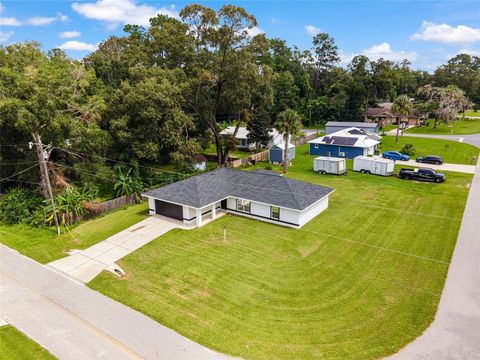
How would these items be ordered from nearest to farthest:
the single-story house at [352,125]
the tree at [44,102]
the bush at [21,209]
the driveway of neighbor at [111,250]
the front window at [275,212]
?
the driveway of neighbor at [111,250], the tree at [44,102], the front window at [275,212], the bush at [21,209], the single-story house at [352,125]

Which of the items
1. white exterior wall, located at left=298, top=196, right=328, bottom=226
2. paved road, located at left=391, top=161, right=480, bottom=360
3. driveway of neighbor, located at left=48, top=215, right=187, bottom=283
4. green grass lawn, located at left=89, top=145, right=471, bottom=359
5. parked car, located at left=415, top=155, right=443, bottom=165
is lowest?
paved road, located at left=391, top=161, right=480, bottom=360

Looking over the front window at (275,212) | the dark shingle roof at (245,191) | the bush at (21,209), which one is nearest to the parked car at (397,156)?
the dark shingle roof at (245,191)

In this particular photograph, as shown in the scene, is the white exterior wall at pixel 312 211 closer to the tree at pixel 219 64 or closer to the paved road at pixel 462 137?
the tree at pixel 219 64

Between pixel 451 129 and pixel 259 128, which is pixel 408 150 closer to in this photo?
pixel 259 128

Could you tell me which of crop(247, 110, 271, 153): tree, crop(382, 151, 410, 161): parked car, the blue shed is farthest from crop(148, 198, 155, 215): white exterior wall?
crop(382, 151, 410, 161): parked car

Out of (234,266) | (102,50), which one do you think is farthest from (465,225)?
(102,50)

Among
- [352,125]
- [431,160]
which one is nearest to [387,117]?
[352,125]

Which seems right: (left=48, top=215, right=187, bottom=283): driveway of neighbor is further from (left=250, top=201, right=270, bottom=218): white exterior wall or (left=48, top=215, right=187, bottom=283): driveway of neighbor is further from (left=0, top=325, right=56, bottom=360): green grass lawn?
(left=250, top=201, right=270, bottom=218): white exterior wall
